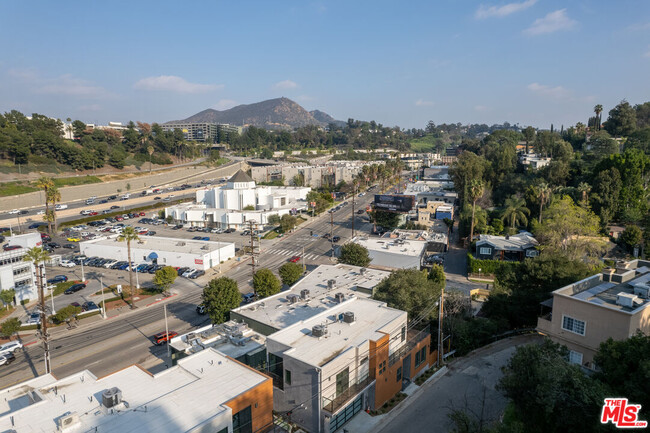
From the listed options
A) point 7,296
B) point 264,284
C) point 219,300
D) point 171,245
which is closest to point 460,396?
point 219,300

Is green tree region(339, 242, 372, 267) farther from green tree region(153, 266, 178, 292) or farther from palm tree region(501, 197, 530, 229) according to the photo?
palm tree region(501, 197, 530, 229)

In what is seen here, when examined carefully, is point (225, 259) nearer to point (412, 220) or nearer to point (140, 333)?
point (140, 333)

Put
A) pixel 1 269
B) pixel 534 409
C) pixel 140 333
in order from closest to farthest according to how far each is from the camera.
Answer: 1. pixel 534 409
2. pixel 140 333
3. pixel 1 269

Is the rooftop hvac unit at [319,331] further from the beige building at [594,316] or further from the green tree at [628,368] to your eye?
the beige building at [594,316]

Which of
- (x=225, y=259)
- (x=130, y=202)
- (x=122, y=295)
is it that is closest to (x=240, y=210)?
(x=225, y=259)

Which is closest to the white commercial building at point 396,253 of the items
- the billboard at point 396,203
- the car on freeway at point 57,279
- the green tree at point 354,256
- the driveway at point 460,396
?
the green tree at point 354,256

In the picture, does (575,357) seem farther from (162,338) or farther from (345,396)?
(162,338)

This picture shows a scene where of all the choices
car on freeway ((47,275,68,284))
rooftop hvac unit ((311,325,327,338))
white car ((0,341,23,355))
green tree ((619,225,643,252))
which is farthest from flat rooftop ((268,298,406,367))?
green tree ((619,225,643,252))
